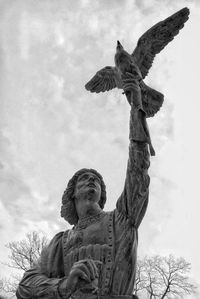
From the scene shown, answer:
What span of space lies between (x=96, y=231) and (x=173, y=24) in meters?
3.15

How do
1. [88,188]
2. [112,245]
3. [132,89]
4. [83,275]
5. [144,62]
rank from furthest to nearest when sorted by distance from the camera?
[144,62] → [88,188] → [132,89] → [112,245] → [83,275]

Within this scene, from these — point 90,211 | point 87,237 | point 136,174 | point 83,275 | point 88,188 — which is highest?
point 88,188

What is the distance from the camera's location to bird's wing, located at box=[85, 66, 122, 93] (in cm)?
624

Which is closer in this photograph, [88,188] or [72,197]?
[88,188]

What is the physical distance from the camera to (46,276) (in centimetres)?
518

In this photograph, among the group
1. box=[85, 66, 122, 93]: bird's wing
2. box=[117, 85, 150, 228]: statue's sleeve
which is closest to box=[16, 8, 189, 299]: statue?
box=[117, 85, 150, 228]: statue's sleeve

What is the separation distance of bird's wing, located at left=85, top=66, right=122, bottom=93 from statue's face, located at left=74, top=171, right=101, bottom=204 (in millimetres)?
1396

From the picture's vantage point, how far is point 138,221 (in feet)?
16.7

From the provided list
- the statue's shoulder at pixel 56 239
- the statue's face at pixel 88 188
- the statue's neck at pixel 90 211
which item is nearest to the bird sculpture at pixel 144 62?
the statue's face at pixel 88 188

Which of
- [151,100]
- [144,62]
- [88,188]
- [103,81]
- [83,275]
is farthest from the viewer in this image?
[103,81]

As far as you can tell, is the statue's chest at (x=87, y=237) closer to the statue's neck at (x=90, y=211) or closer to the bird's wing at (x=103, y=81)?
the statue's neck at (x=90, y=211)

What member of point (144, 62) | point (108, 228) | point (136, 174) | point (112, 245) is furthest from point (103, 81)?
point (112, 245)

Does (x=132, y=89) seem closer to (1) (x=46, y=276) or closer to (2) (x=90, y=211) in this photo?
(2) (x=90, y=211)

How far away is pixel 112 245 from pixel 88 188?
1054 millimetres
